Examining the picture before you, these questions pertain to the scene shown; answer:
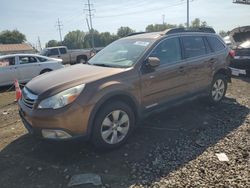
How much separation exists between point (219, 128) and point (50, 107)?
323 centimetres

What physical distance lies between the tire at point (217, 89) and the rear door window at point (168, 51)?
1.49 m


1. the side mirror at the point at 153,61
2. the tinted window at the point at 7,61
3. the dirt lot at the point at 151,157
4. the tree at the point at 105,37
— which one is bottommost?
the dirt lot at the point at 151,157

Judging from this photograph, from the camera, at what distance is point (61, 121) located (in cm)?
367

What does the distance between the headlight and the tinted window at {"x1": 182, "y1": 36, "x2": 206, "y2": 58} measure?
265cm

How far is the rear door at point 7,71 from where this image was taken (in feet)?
35.2

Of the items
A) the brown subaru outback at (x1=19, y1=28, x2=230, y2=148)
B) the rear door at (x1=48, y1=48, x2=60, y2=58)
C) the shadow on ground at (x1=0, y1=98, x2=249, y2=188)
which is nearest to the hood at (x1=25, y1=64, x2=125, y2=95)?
the brown subaru outback at (x1=19, y1=28, x2=230, y2=148)

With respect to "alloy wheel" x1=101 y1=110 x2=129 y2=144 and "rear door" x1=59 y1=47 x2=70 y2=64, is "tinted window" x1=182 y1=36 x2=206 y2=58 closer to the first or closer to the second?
"alloy wheel" x1=101 y1=110 x2=129 y2=144

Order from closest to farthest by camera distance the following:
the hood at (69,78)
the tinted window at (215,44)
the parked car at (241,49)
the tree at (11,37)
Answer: the hood at (69,78)
the tinted window at (215,44)
the parked car at (241,49)
the tree at (11,37)

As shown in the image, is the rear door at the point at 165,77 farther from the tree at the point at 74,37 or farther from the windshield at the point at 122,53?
the tree at the point at 74,37

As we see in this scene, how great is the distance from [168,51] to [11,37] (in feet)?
302

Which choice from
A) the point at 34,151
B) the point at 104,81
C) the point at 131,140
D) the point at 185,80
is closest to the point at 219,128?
the point at 185,80

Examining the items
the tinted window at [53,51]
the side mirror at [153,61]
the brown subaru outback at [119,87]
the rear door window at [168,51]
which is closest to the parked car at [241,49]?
the brown subaru outback at [119,87]

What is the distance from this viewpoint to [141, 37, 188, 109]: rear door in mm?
4609

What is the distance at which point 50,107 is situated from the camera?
3725mm
